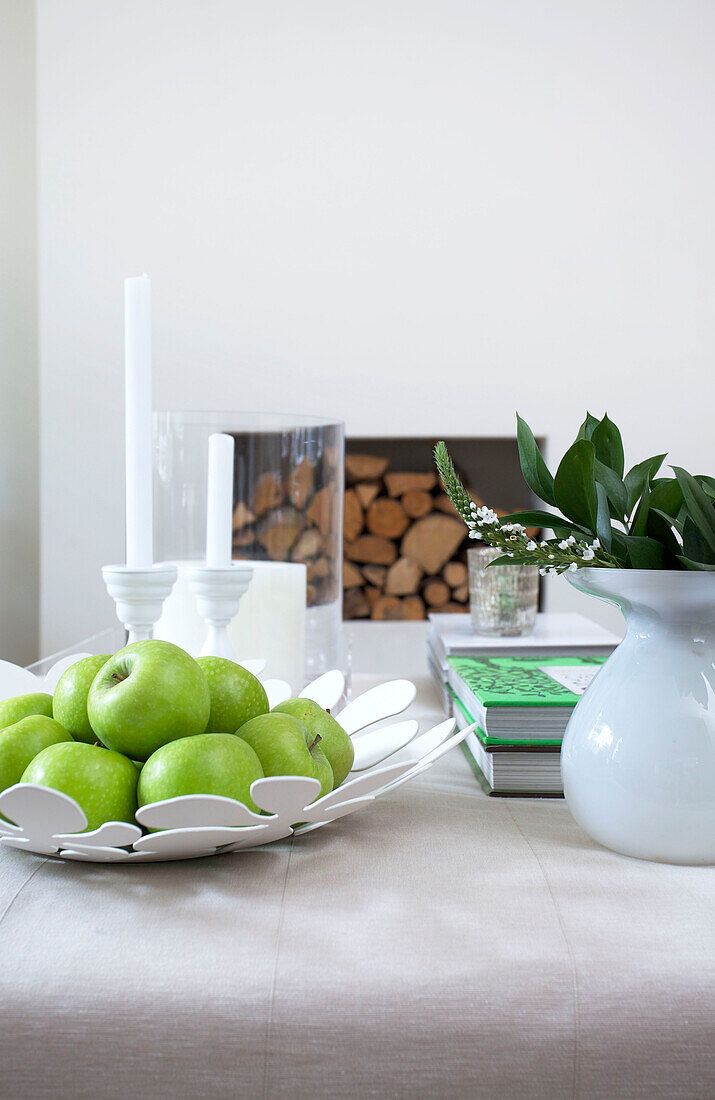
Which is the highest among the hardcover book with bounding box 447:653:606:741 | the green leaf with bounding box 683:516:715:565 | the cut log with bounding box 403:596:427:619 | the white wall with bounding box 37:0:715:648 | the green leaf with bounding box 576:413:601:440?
the white wall with bounding box 37:0:715:648

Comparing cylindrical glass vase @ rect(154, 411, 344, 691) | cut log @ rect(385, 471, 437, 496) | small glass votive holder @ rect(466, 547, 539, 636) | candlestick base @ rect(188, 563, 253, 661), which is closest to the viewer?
candlestick base @ rect(188, 563, 253, 661)

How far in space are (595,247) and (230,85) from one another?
1207mm

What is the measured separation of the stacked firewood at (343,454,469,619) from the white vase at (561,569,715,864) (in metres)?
2.35

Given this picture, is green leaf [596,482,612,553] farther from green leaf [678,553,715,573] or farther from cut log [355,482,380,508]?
cut log [355,482,380,508]

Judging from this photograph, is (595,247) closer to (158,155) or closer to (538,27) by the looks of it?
(538,27)

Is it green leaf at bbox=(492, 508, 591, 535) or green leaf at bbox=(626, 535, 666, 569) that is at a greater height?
green leaf at bbox=(492, 508, 591, 535)

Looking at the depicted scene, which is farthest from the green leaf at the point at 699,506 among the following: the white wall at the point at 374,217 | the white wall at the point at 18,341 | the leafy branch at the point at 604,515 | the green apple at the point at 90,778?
the white wall at the point at 18,341

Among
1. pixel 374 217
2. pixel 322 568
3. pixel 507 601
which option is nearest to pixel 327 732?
pixel 322 568

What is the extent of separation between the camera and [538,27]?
2838 mm

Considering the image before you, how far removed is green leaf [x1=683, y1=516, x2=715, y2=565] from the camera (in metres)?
0.51

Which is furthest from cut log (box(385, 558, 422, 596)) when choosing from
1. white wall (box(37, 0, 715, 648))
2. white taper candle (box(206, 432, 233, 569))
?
white taper candle (box(206, 432, 233, 569))

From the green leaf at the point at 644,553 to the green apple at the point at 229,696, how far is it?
0.24 m

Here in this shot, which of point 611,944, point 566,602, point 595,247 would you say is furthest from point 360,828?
point 595,247

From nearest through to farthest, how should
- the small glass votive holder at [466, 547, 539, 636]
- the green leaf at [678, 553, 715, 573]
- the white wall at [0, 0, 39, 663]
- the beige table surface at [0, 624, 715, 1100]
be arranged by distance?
the beige table surface at [0, 624, 715, 1100]
the green leaf at [678, 553, 715, 573]
the small glass votive holder at [466, 547, 539, 636]
the white wall at [0, 0, 39, 663]
